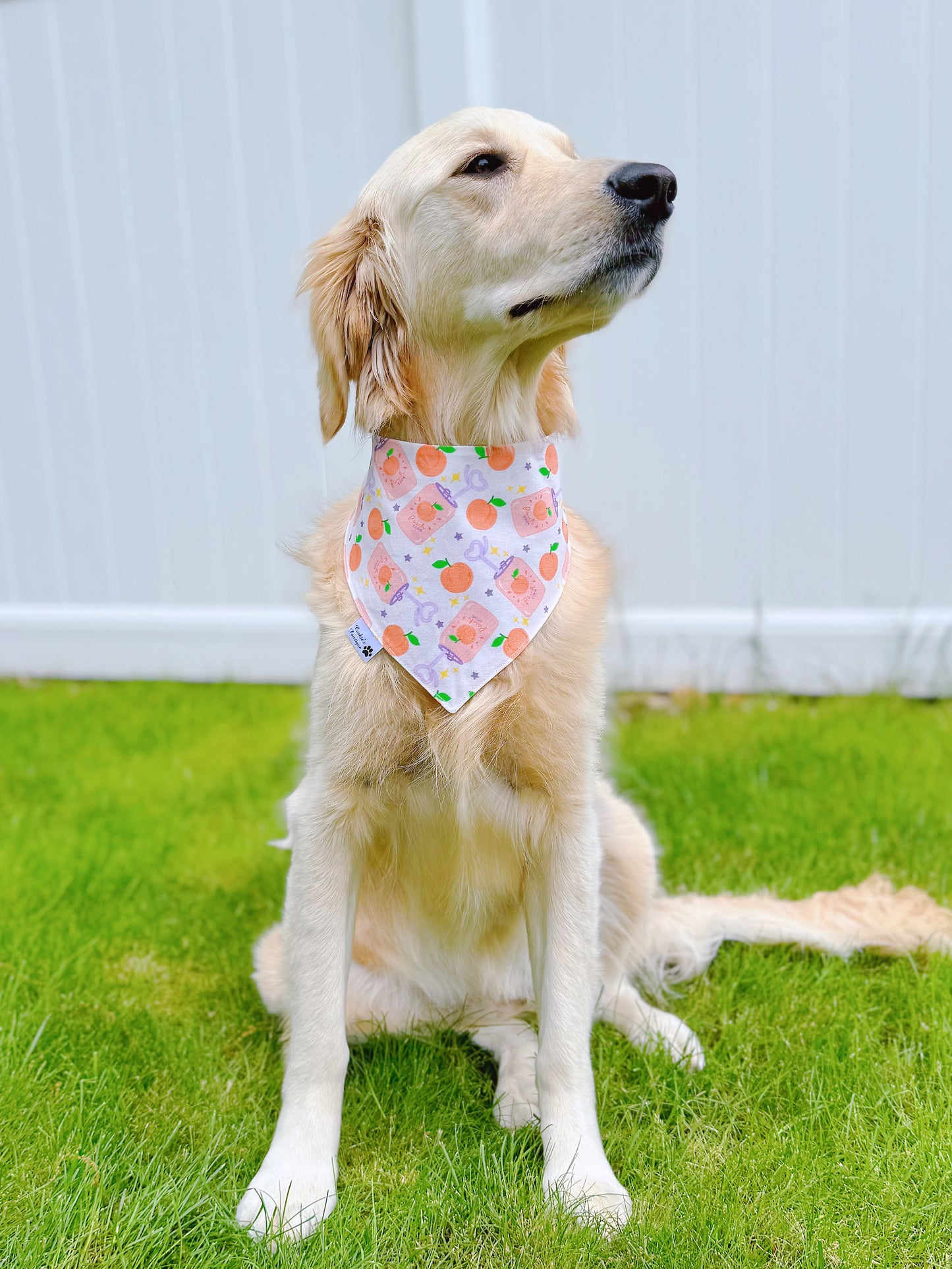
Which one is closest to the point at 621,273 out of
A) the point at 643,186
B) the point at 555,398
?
the point at 643,186

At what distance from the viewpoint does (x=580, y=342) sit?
12.2ft

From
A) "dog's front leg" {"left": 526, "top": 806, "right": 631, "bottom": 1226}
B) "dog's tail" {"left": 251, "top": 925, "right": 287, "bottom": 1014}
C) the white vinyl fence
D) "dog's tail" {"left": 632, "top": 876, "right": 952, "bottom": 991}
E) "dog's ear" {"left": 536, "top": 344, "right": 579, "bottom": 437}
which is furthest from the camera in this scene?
the white vinyl fence

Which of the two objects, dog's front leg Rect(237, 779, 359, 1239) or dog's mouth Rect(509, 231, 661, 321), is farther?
Answer: dog's front leg Rect(237, 779, 359, 1239)

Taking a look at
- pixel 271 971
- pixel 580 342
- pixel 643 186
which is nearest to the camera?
pixel 643 186

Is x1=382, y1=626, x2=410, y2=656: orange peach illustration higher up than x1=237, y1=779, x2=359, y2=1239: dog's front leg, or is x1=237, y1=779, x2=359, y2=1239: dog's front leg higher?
x1=382, y1=626, x2=410, y2=656: orange peach illustration

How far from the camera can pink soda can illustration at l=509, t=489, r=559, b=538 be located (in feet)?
5.67

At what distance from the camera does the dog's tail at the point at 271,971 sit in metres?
2.01

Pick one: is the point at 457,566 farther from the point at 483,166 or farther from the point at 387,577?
the point at 483,166

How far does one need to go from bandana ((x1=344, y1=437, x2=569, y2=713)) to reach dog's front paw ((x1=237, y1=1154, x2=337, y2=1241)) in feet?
2.41

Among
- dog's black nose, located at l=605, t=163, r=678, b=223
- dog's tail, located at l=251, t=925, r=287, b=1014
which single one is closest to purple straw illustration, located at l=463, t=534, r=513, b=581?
dog's black nose, located at l=605, t=163, r=678, b=223

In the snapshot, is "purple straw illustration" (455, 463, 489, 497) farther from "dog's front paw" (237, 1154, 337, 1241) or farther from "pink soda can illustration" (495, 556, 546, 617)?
"dog's front paw" (237, 1154, 337, 1241)

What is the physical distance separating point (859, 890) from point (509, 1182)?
1.04 metres

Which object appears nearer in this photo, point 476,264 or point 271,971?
point 476,264

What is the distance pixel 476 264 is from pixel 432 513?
382 millimetres
